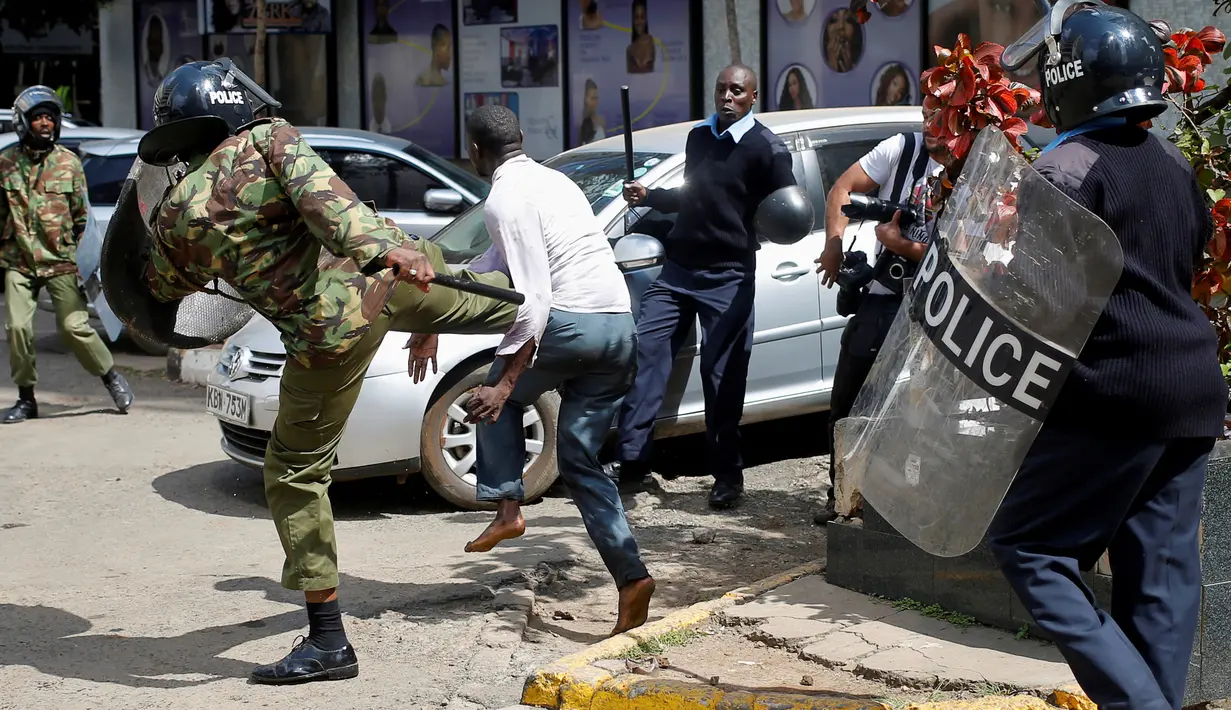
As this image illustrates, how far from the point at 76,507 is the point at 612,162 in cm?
312

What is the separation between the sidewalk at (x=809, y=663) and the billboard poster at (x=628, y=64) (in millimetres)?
10783

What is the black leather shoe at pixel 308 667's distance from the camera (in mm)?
4574

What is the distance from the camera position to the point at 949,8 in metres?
13.2

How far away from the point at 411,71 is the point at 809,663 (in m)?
14.7

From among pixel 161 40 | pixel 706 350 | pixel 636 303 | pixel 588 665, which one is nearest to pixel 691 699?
pixel 588 665

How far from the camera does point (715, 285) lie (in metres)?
6.77

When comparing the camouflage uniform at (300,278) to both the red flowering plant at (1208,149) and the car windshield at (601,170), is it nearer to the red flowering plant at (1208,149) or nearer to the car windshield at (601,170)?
the red flowering plant at (1208,149)

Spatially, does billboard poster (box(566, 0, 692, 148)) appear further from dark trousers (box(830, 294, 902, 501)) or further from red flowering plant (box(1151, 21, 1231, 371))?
red flowering plant (box(1151, 21, 1231, 371))

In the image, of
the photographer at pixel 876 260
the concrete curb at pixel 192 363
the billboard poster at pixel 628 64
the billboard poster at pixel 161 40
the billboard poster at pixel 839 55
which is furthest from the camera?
the billboard poster at pixel 161 40

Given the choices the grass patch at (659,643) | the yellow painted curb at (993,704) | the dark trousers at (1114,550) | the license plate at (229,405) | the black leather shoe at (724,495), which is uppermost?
the dark trousers at (1114,550)

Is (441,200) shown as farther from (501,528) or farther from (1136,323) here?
(1136,323)

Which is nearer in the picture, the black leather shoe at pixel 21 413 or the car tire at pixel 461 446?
the car tire at pixel 461 446

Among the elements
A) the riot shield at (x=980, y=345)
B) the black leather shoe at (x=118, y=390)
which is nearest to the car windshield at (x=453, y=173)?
the black leather shoe at (x=118, y=390)

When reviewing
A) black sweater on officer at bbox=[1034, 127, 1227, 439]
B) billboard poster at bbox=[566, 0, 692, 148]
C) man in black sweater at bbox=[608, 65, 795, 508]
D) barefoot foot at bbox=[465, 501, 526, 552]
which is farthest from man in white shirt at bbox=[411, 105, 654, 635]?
billboard poster at bbox=[566, 0, 692, 148]
